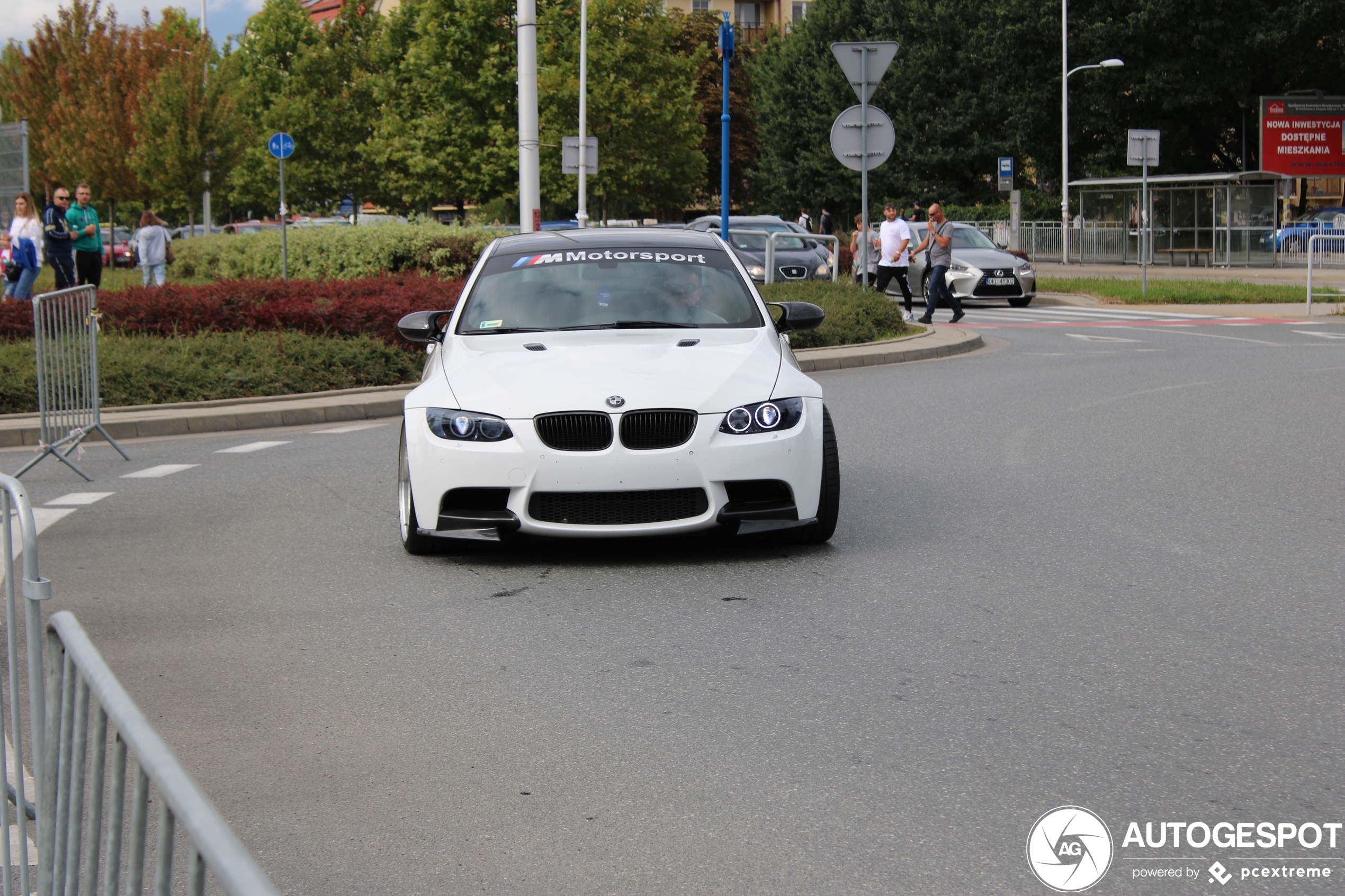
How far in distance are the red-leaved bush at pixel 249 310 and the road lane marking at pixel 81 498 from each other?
659 cm

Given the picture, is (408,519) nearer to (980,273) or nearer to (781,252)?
(980,273)

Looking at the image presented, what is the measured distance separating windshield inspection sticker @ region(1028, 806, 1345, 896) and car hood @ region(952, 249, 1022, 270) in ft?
82.2

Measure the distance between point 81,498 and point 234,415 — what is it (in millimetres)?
3950

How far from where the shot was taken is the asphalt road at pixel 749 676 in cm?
392

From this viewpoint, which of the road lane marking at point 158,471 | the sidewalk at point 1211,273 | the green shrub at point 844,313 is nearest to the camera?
the road lane marking at point 158,471

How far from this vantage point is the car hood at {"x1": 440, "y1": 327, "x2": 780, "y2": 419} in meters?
7.15

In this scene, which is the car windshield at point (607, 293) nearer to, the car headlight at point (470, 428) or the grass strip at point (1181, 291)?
the car headlight at point (470, 428)

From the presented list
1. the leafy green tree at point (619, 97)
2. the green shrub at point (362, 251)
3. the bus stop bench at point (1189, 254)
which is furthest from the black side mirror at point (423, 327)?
the leafy green tree at point (619, 97)

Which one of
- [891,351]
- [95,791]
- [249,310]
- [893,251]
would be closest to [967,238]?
[893,251]

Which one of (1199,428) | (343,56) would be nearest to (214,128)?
(343,56)

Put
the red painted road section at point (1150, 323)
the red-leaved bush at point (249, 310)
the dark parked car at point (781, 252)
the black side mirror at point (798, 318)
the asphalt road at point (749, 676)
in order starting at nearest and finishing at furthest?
the asphalt road at point (749, 676) → the black side mirror at point (798, 318) → the red-leaved bush at point (249, 310) → the red painted road section at point (1150, 323) → the dark parked car at point (781, 252)

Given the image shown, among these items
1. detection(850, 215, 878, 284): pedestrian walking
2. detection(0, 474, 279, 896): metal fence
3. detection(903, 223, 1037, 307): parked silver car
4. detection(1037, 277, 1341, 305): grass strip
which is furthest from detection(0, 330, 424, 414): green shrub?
detection(1037, 277, 1341, 305): grass strip

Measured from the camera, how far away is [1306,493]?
907cm

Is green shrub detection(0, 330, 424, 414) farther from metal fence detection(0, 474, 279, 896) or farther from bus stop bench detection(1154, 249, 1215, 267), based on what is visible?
bus stop bench detection(1154, 249, 1215, 267)
